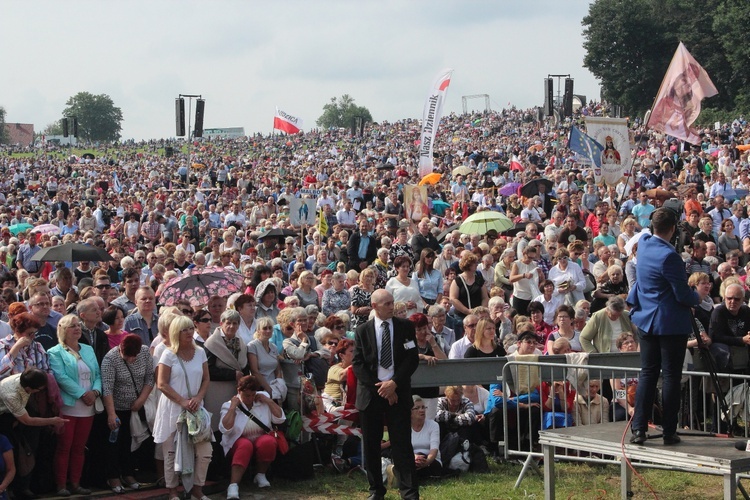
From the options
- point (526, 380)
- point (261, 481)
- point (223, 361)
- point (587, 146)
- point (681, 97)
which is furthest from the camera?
point (587, 146)

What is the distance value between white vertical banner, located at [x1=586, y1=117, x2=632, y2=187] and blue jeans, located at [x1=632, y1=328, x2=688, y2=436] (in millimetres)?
13564

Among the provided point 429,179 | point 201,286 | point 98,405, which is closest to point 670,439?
point 98,405

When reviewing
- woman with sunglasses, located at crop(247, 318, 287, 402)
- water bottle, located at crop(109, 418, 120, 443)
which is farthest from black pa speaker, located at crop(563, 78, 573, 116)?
water bottle, located at crop(109, 418, 120, 443)

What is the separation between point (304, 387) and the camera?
8.84 meters

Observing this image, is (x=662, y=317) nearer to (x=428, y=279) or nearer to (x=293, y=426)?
(x=293, y=426)

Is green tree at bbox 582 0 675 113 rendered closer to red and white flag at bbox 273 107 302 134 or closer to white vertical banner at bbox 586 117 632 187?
red and white flag at bbox 273 107 302 134

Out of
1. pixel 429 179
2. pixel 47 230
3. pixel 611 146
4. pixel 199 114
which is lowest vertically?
pixel 47 230

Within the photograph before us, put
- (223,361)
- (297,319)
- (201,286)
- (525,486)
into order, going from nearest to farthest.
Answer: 1. (525,486)
2. (223,361)
3. (297,319)
4. (201,286)

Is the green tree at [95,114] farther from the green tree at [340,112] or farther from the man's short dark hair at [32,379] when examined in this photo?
the man's short dark hair at [32,379]

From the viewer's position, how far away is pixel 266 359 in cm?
872

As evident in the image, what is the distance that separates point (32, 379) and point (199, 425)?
130cm

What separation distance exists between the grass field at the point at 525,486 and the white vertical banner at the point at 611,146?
1174cm

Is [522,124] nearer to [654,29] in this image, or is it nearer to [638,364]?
[654,29]

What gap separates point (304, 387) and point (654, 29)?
2964 inches
